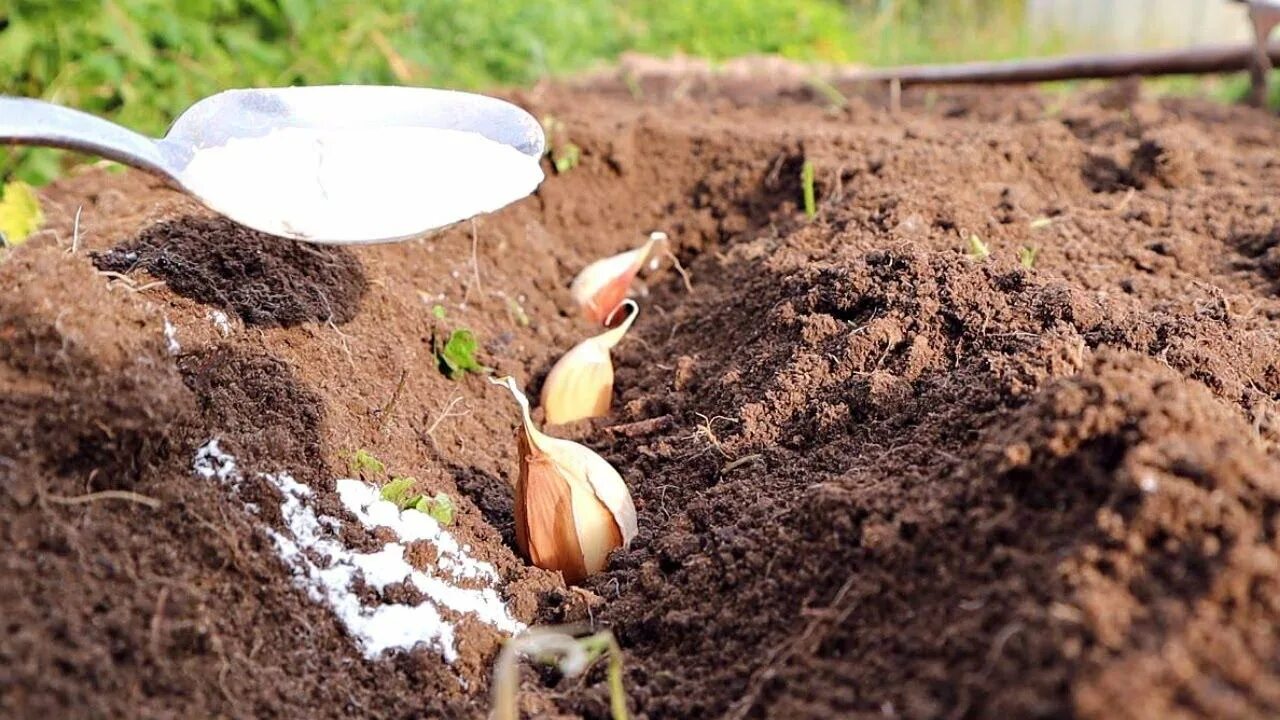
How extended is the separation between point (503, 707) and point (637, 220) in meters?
2.75

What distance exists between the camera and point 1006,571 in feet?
5.47

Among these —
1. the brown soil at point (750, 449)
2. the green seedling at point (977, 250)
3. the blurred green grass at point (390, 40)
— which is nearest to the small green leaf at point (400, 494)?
the brown soil at point (750, 449)

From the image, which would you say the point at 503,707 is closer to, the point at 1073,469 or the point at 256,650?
the point at 256,650

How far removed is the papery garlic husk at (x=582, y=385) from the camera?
296 cm

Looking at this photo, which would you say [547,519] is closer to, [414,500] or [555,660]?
[414,500]

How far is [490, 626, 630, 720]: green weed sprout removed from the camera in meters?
1.52

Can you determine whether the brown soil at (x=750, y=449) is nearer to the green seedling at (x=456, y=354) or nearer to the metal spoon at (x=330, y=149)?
the green seedling at (x=456, y=354)

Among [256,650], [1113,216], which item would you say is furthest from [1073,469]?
[1113,216]

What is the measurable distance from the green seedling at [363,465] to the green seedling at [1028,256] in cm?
168

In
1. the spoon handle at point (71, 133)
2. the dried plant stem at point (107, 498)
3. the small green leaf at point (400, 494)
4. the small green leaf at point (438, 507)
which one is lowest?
the small green leaf at point (438, 507)

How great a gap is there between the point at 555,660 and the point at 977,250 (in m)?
1.55

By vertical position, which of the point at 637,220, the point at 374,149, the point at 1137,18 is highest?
the point at 374,149

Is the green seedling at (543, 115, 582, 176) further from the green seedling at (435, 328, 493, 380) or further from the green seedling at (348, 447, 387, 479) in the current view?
the green seedling at (348, 447, 387, 479)

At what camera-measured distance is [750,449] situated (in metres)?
2.45
